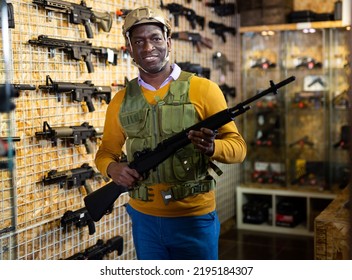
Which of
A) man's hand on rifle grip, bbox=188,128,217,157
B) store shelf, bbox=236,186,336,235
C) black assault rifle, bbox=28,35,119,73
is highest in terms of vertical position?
black assault rifle, bbox=28,35,119,73

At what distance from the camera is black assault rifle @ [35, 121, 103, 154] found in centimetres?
398

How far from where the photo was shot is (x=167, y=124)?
2.91m

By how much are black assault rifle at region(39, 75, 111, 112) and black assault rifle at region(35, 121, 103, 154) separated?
163 mm

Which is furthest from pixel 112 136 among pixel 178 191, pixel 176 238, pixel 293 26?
pixel 293 26

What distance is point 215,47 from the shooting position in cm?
681

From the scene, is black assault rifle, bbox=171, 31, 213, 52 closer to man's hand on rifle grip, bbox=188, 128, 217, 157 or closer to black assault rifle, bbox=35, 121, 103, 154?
black assault rifle, bbox=35, 121, 103, 154

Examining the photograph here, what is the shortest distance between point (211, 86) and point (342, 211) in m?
2.18

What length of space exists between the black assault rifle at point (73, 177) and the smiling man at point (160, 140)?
1.13 m

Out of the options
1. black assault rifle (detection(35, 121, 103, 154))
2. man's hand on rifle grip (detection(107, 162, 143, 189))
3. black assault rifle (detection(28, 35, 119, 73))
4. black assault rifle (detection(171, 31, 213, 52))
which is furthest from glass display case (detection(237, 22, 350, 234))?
man's hand on rifle grip (detection(107, 162, 143, 189))

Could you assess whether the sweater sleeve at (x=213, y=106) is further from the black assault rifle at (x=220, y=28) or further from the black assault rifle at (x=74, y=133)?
the black assault rifle at (x=220, y=28)

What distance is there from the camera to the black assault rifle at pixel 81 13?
13.0 feet

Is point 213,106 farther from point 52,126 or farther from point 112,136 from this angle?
point 52,126

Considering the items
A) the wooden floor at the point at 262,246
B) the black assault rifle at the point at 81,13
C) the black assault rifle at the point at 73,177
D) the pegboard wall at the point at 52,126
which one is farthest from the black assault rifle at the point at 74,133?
the wooden floor at the point at 262,246

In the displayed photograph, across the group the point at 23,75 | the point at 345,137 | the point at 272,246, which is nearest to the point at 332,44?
the point at 345,137
